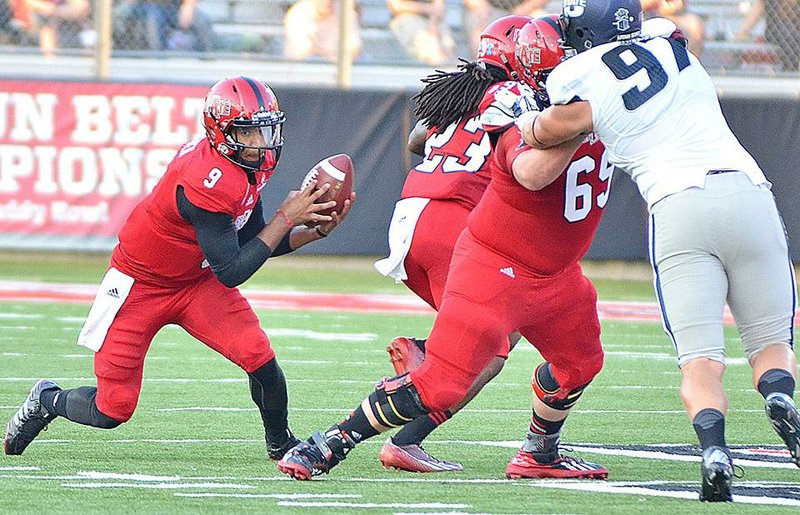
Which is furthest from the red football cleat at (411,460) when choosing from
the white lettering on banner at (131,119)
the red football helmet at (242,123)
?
the white lettering on banner at (131,119)

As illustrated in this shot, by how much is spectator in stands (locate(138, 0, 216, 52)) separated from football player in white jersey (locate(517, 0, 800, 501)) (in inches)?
399

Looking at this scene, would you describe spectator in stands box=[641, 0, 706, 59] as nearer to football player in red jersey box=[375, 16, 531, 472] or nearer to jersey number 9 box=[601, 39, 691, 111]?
football player in red jersey box=[375, 16, 531, 472]

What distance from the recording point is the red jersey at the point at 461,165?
517 cm

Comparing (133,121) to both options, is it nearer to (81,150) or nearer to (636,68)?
(81,150)

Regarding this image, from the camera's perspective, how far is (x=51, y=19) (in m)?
13.9

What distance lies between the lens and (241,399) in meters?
6.82

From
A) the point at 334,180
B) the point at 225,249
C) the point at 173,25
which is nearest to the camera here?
Result: the point at 225,249

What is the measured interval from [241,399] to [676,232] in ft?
A: 10.6

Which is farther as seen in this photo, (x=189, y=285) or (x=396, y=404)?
(x=189, y=285)

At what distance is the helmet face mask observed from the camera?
169 inches

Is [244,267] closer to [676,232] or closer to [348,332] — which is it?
[676,232]

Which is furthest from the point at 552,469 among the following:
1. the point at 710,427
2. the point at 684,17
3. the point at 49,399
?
the point at 684,17


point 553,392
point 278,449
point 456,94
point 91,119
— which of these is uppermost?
point 456,94

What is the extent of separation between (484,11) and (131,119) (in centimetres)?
362
